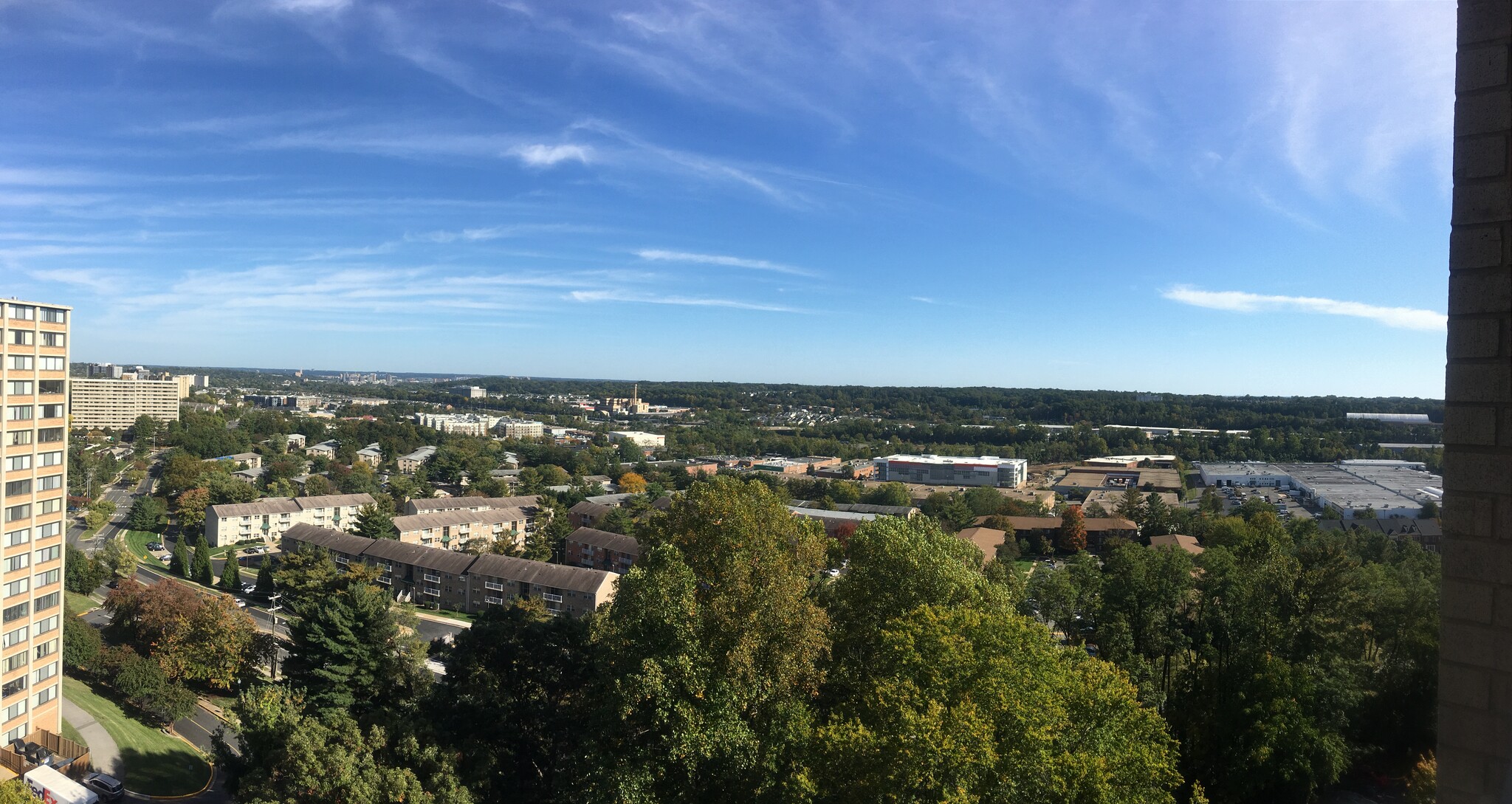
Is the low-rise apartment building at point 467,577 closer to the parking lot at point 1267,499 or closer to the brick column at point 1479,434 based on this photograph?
the brick column at point 1479,434

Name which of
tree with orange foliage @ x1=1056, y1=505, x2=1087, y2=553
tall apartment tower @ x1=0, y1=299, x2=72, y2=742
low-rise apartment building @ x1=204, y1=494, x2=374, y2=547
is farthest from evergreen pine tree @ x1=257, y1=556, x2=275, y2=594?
tree with orange foliage @ x1=1056, y1=505, x2=1087, y2=553

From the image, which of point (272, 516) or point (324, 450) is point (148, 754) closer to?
point (272, 516)

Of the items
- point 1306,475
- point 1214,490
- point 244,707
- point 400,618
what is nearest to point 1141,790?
point 244,707

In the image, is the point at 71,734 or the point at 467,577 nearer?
the point at 71,734

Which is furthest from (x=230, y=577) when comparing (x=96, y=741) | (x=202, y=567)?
(x=96, y=741)

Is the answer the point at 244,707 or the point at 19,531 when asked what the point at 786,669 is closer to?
the point at 244,707

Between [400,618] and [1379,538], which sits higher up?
[1379,538]
